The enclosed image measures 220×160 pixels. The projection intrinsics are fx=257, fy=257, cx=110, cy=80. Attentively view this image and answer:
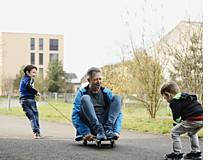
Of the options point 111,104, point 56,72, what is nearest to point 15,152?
point 111,104

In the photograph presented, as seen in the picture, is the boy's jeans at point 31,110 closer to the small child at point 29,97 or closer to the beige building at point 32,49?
the small child at point 29,97

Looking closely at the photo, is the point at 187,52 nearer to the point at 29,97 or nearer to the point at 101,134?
the point at 29,97

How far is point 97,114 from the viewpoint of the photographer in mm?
3961

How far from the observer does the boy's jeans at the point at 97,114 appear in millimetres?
3604

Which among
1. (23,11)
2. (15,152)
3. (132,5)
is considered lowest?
(15,152)

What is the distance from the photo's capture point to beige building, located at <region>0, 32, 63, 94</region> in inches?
1745

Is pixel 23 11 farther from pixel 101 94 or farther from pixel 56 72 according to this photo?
pixel 56 72

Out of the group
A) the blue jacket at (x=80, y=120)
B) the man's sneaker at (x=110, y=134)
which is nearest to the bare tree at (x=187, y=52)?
the blue jacket at (x=80, y=120)

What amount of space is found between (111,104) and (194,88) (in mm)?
5489

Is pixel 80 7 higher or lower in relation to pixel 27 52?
lower

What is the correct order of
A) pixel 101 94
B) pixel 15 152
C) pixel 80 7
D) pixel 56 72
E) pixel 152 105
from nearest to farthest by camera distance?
pixel 15 152 → pixel 101 94 → pixel 80 7 → pixel 152 105 → pixel 56 72

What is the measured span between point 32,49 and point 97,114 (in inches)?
1739

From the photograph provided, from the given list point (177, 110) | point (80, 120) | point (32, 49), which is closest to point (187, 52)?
point (80, 120)
